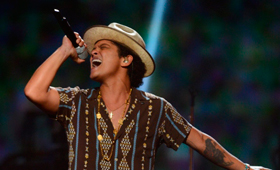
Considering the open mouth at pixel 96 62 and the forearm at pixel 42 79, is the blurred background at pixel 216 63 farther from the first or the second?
the forearm at pixel 42 79

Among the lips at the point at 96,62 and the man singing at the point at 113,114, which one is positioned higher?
the lips at the point at 96,62

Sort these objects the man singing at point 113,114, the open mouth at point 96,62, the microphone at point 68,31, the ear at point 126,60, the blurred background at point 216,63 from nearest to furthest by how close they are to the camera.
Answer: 1. the microphone at point 68,31
2. the man singing at point 113,114
3. the open mouth at point 96,62
4. the ear at point 126,60
5. the blurred background at point 216,63

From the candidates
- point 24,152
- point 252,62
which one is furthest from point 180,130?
point 252,62

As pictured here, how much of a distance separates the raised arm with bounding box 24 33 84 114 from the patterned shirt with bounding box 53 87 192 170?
0.09 meters

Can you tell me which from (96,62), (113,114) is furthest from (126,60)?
(113,114)

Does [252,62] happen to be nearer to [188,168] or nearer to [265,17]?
[265,17]

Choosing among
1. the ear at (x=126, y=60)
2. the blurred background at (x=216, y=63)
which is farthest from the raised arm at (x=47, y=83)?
the blurred background at (x=216, y=63)

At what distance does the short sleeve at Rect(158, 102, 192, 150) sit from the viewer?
2.26 metres

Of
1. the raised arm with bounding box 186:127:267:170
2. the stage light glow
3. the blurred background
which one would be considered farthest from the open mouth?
the stage light glow

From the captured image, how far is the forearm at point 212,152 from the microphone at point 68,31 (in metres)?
0.89

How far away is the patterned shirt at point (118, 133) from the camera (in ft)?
6.82

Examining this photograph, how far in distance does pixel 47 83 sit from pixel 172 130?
871mm

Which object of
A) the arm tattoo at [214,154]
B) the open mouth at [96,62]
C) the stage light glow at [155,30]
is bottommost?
the arm tattoo at [214,154]

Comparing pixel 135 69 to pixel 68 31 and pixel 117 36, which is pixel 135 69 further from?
pixel 68 31
